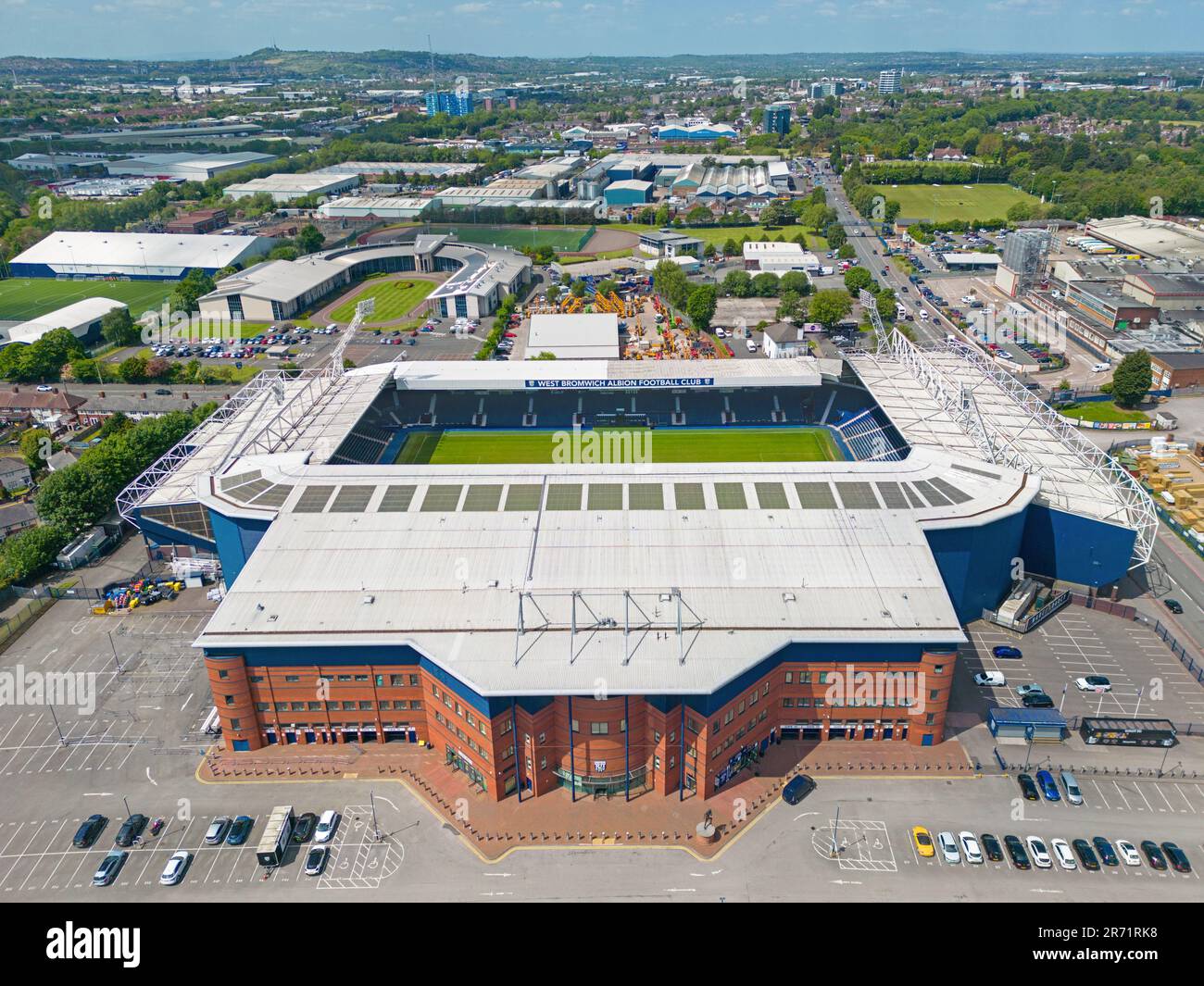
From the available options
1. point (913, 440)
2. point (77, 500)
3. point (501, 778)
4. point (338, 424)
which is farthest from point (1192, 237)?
point (77, 500)

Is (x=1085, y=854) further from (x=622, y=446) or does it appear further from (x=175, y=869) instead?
(x=622, y=446)

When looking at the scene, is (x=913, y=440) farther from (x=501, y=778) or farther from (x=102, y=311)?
(x=102, y=311)

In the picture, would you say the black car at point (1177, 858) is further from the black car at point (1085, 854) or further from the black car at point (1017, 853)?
the black car at point (1017, 853)

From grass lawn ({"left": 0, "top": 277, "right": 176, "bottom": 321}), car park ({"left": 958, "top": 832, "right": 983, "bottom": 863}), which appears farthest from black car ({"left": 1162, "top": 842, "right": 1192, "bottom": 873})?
grass lawn ({"left": 0, "top": 277, "right": 176, "bottom": 321})

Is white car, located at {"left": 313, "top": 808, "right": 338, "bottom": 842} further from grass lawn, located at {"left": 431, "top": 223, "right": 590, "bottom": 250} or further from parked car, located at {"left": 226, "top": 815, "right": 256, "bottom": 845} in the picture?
grass lawn, located at {"left": 431, "top": 223, "right": 590, "bottom": 250}

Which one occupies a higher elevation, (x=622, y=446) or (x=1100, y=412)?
(x=622, y=446)

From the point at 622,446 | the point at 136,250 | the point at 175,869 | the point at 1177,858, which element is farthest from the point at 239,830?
the point at 136,250
